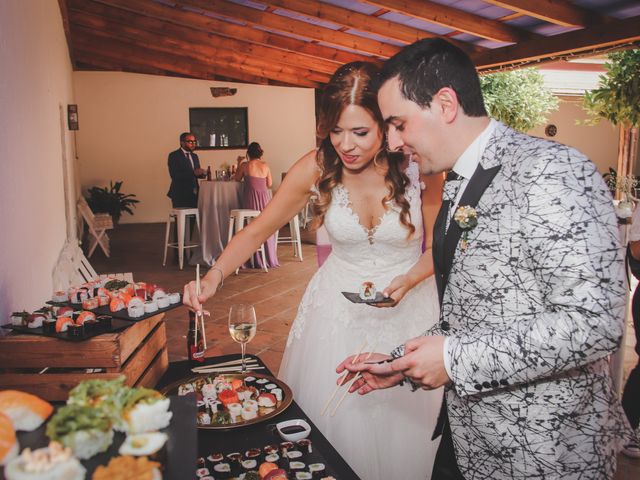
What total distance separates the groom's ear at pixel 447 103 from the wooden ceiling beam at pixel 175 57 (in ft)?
34.6

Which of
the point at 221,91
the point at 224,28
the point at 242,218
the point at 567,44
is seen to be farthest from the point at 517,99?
the point at 221,91

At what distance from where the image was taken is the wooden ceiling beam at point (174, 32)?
9203 millimetres

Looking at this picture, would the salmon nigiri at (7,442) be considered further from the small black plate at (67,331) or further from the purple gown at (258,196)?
the purple gown at (258,196)

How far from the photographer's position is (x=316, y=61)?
11695 mm

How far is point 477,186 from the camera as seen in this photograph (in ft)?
3.90

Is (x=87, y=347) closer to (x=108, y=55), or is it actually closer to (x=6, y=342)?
(x=6, y=342)

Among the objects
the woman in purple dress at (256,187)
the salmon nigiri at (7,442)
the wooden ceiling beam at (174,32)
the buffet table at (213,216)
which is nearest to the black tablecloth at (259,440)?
the salmon nigiri at (7,442)

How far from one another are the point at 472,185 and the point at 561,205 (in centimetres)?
23

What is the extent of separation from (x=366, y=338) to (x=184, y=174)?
21.6 ft

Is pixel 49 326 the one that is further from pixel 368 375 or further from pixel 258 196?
pixel 258 196

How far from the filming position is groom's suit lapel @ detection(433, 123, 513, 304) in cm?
118

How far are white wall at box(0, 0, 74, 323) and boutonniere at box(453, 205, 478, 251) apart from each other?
1583 mm

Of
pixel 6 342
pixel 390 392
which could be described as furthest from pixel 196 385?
pixel 390 392

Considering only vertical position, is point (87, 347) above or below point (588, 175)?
below
